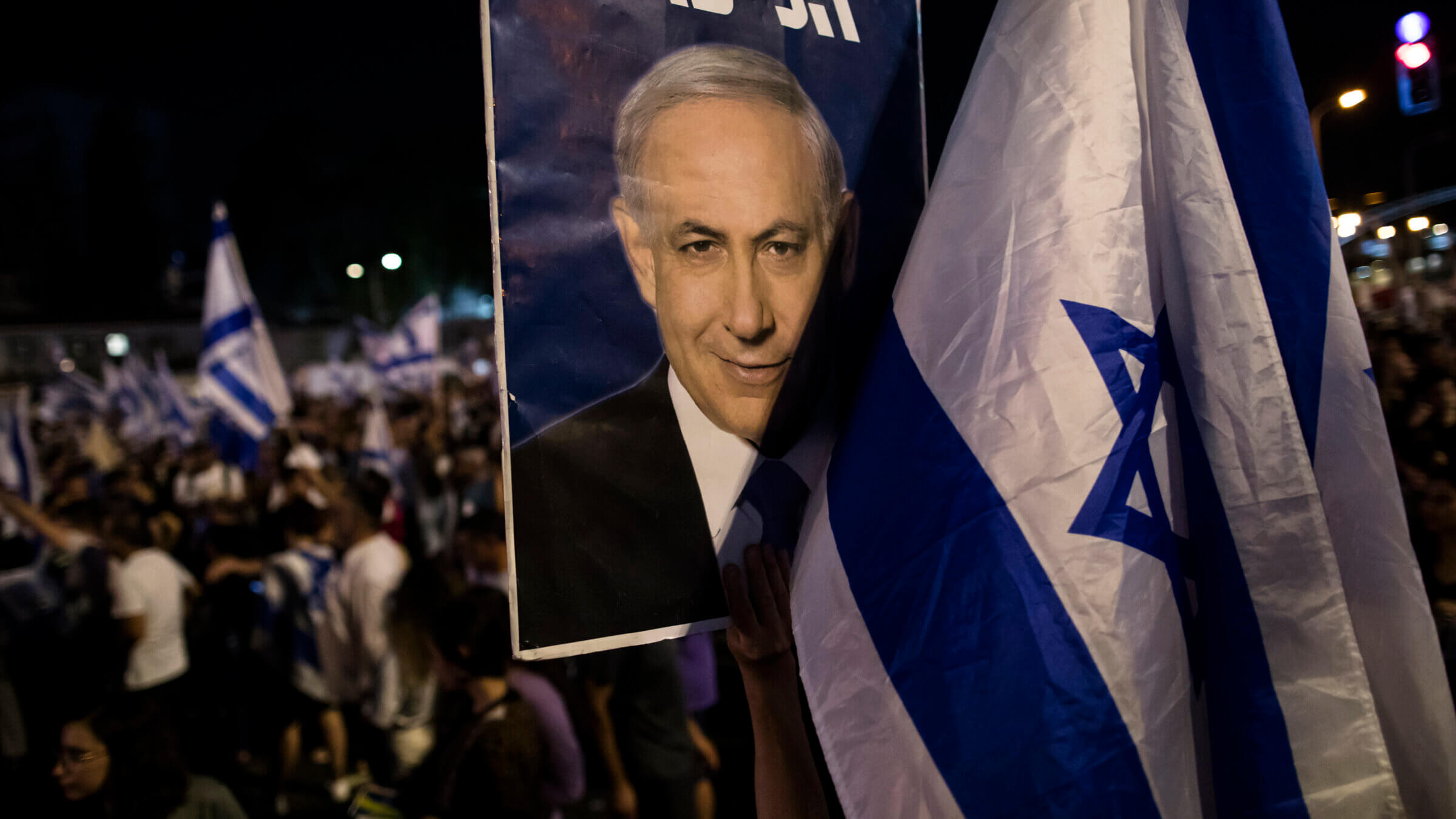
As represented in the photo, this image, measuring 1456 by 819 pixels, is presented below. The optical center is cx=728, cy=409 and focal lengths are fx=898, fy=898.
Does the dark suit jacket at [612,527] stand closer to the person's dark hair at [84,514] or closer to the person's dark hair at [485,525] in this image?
the person's dark hair at [485,525]

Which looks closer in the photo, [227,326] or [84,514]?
[84,514]

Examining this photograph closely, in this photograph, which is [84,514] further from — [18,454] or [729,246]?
[729,246]

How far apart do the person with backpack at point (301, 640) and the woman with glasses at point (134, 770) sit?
221 cm

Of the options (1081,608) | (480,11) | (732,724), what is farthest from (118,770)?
(732,724)

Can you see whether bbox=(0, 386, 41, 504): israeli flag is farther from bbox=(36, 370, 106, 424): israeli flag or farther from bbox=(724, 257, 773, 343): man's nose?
bbox=(36, 370, 106, 424): israeli flag

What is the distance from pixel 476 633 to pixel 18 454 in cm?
685

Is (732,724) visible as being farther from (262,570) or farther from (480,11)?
(480,11)

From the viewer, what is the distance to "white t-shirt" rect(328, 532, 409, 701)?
16.3 ft

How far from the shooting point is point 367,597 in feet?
16.4

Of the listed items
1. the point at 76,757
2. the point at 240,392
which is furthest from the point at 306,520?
the point at 240,392

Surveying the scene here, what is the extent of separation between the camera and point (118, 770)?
311 cm

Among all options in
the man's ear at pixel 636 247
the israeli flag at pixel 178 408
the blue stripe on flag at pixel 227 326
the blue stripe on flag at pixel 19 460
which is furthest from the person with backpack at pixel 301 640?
the israeli flag at pixel 178 408

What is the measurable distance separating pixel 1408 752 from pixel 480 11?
1739 mm

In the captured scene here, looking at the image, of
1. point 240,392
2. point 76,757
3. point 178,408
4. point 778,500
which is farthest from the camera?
point 178,408
